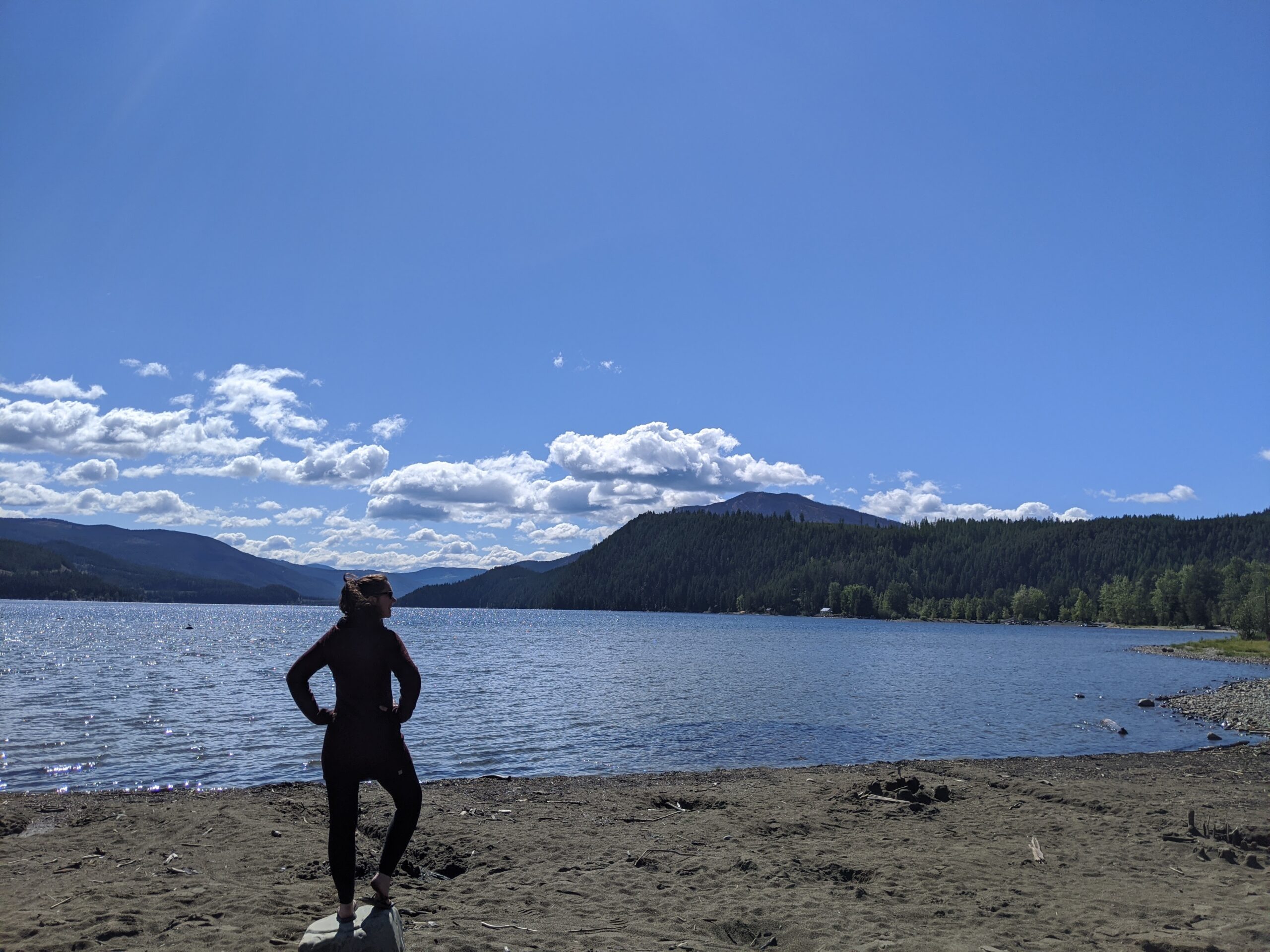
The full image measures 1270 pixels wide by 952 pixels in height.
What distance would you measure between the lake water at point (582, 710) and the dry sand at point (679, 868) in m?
6.30

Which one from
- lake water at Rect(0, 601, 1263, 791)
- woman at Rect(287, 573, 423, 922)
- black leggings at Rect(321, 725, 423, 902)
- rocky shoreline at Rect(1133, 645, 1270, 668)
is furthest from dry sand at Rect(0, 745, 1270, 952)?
rocky shoreline at Rect(1133, 645, 1270, 668)

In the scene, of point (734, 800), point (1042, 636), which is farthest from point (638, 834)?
point (1042, 636)

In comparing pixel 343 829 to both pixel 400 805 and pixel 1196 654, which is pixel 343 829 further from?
pixel 1196 654

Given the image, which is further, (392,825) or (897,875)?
(897,875)

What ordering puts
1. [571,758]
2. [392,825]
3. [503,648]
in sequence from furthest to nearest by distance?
[503,648] → [571,758] → [392,825]

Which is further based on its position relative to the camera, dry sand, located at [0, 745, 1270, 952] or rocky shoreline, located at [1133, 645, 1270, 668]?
rocky shoreline, located at [1133, 645, 1270, 668]

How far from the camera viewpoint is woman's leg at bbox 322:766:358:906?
7.39 meters

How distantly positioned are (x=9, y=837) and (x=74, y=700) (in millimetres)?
27349

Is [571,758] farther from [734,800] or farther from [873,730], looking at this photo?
[873,730]

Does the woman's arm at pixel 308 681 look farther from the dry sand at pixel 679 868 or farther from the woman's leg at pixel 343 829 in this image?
the dry sand at pixel 679 868

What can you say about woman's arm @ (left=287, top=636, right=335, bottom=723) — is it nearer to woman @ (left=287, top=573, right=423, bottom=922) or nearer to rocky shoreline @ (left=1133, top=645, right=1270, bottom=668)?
woman @ (left=287, top=573, right=423, bottom=922)

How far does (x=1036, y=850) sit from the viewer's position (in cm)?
1230

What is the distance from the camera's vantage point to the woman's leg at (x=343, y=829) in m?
7.39

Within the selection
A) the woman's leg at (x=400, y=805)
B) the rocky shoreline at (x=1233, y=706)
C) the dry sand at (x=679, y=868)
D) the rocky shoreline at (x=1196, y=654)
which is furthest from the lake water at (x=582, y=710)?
the woman's leg at (x=400, y=805)
